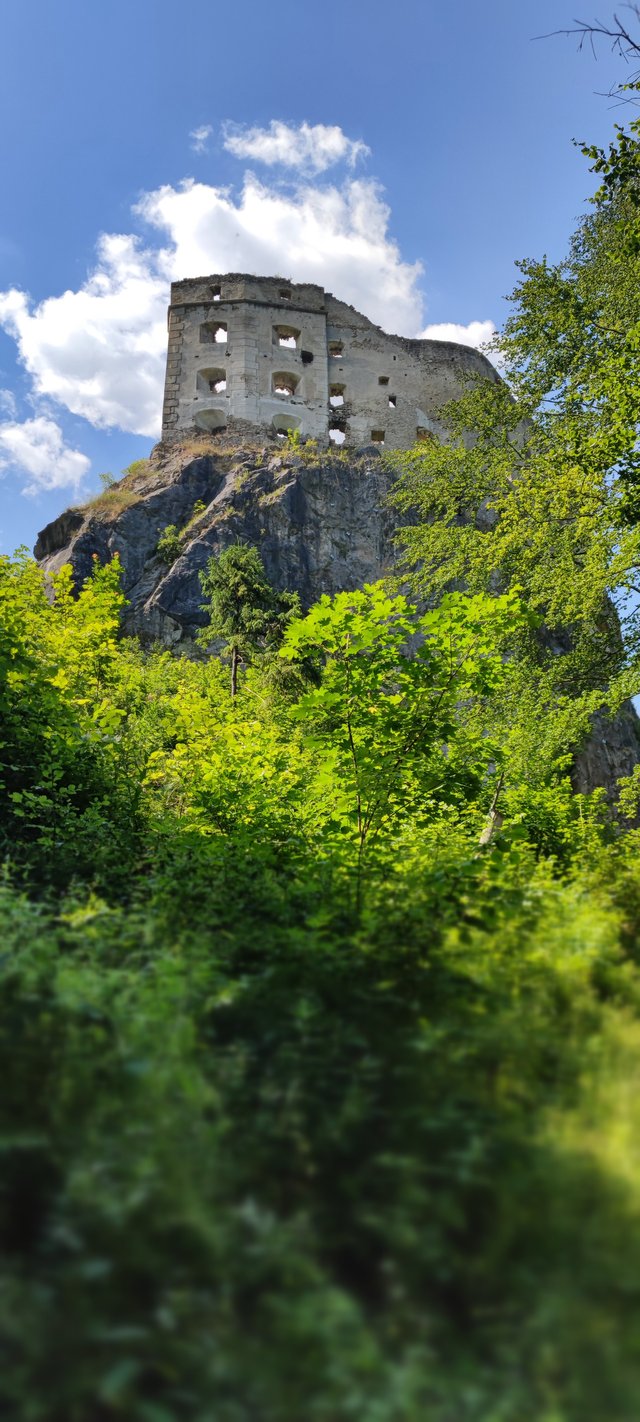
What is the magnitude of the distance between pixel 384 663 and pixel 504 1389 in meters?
5.43

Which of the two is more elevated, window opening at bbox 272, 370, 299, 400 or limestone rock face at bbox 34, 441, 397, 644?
window opening at bbox 272, 370, 299, 400

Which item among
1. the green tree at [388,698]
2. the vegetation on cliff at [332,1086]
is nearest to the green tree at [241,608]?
the vegetation on cliff at [332,1086]

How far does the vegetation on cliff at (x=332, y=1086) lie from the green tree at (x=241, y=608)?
911 centimetres

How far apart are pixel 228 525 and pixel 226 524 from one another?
11cm

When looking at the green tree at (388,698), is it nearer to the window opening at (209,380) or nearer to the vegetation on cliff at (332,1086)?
the vegetation on cliff at (332,1086)

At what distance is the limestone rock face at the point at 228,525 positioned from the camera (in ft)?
104

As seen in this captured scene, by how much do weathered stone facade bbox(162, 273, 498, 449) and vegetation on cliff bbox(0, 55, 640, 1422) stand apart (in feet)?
110

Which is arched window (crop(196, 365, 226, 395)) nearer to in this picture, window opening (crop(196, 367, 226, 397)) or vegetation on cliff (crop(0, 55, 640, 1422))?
window opening (crop(196, 367, 226, 397))

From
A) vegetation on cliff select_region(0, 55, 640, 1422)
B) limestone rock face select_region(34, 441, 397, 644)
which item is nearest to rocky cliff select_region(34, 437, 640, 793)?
limestone rock face select_region(34, 441, 397, 644)

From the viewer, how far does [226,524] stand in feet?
107

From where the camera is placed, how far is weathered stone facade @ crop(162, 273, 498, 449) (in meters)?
39.0

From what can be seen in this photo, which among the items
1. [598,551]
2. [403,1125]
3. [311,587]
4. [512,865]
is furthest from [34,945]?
[311,587]

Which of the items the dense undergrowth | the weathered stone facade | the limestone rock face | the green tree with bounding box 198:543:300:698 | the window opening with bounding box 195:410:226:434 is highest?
the weathered stone facade

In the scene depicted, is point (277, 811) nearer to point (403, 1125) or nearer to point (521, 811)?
point (521, 811)
